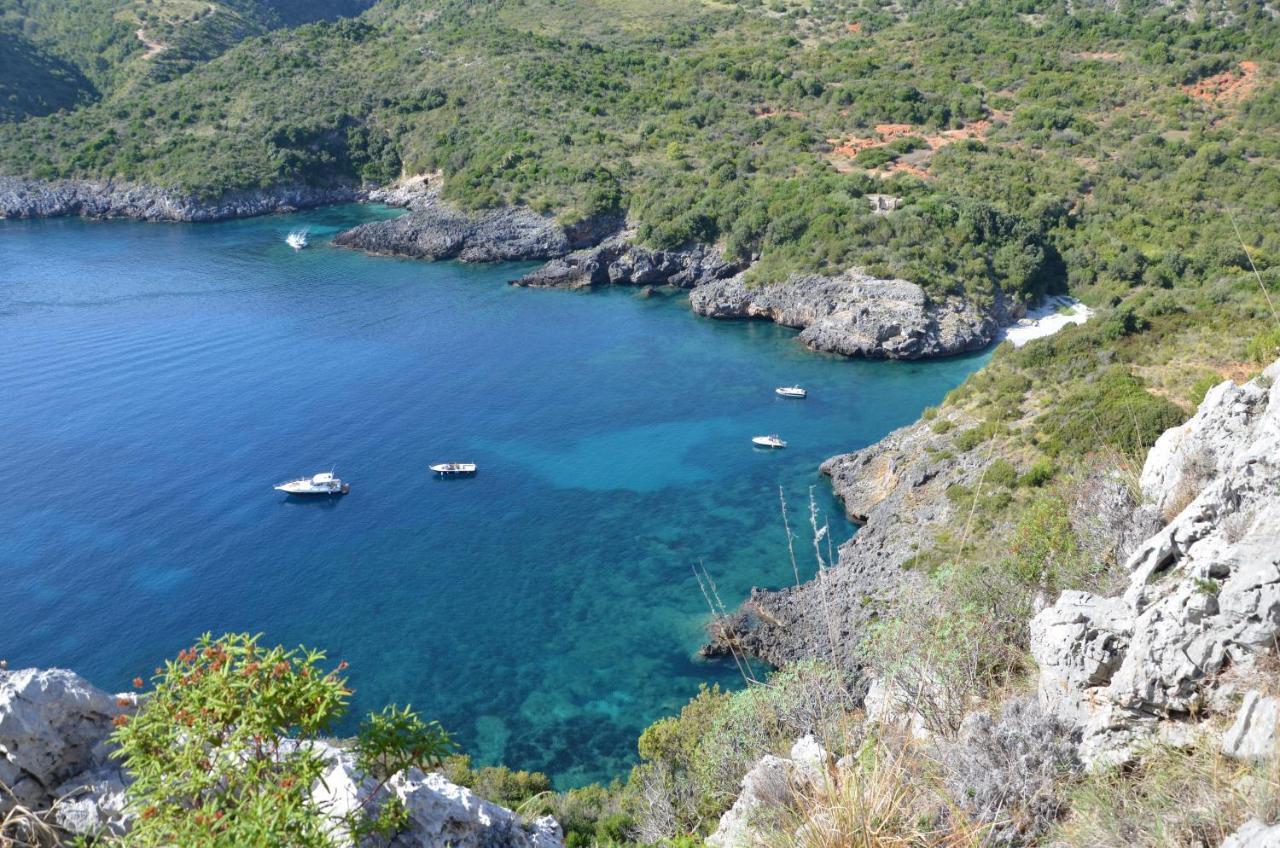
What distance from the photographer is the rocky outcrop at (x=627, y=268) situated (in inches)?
2813

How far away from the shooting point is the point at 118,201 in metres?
91.9

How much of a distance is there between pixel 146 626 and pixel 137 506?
969cm

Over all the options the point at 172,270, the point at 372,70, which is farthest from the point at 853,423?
the point at 372,70

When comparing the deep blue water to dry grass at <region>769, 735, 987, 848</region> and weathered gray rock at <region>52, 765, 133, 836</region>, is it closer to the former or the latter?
weathered gray rock at <region>52, 765, 133, 836</region>

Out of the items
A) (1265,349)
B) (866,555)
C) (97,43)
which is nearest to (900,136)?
(866,555)

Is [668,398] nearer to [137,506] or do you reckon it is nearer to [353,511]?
[353,511]

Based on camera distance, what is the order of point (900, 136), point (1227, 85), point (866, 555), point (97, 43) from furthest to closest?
point (97, 43)
point (900, 136)
point (1227, 85)
point (866, 555)

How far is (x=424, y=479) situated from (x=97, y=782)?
101ft

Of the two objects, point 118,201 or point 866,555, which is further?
point 118,201

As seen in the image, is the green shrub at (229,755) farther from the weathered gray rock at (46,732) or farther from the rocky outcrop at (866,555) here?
the rocky outcrop at (866,555)

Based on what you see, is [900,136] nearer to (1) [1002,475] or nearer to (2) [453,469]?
(2) [453,469]

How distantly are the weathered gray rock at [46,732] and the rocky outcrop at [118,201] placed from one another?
90819 millimetres

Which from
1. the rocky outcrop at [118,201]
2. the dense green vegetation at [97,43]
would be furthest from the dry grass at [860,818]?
the dense green vegetation at [97,43]

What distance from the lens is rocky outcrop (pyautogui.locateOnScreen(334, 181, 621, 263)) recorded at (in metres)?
A: 77.9
